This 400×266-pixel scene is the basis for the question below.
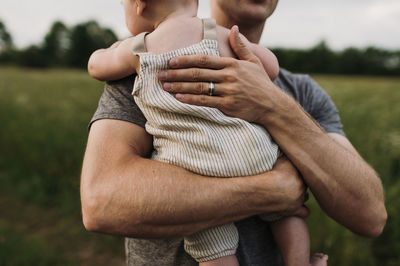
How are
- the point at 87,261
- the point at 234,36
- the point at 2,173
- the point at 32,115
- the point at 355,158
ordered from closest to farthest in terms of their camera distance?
the point at 234,36 → the point at 355,158 → the point at 87,261 → the point at 2,173 → the point at 32,115

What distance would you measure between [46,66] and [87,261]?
5063cm

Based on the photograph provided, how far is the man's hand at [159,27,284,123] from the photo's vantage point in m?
1.24

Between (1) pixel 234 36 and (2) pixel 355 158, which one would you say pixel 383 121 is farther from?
(1) pixel 234 36

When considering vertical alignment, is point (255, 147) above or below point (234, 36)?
below

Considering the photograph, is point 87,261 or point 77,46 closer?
point 87,261

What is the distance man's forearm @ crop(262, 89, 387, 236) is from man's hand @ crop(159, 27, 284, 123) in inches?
3.6

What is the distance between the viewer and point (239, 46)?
4.48 feet

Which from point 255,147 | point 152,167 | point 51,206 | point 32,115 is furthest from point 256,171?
point 32,115

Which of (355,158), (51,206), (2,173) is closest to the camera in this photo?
(355,158)

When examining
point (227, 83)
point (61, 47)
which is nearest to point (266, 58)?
point (227, 83)

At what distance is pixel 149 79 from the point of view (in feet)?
4.02

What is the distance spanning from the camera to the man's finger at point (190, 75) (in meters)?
1.23

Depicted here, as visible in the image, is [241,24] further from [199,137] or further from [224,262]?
[224,262]

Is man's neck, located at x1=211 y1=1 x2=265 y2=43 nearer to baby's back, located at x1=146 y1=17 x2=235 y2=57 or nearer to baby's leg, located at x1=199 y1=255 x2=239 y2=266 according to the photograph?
baby's back, located at x1=146 y1=17 x2=235 y2=57
